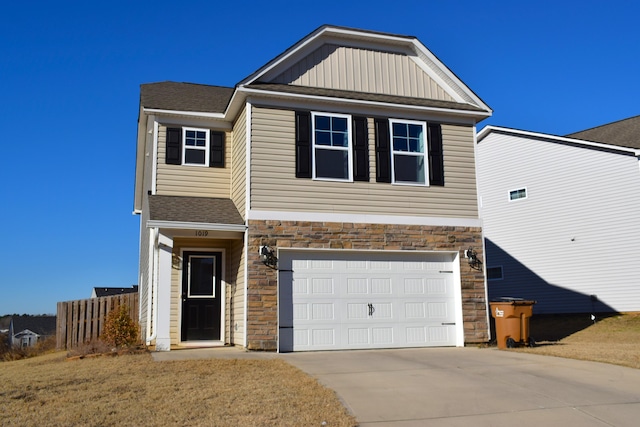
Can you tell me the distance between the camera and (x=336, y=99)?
543 inches

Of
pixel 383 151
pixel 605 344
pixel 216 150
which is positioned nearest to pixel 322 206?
pixel 383 151

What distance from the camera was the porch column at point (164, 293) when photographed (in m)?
12.7

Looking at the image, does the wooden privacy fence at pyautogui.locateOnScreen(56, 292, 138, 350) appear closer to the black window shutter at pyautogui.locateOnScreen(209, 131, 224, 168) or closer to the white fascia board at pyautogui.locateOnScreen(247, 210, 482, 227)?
the black window shutter at pyautogui.locateOnScreen(209, 131, 224, 168)

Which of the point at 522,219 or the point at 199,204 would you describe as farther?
the point at 522,219

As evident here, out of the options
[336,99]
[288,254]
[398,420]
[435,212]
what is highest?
[336,99]

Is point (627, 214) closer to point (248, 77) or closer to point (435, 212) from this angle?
point (435, 212)

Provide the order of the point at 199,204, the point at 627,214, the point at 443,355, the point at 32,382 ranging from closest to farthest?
1. the point at 32,382
2. the point at 443,355
3. the point at 199,204
4. the point at 627,214

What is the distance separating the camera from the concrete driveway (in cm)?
699

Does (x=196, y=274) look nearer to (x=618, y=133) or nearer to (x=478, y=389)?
(x=478, y=389)

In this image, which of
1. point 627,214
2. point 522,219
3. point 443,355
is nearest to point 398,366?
point 443,355

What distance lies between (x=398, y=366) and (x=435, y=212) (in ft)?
16.4

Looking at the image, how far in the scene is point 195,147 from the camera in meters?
15.2

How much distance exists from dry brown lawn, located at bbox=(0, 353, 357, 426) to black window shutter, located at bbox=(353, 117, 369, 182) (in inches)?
203

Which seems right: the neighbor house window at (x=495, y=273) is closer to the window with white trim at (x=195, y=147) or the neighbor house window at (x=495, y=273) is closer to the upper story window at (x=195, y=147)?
the upper story window at (x=195, y=147)
